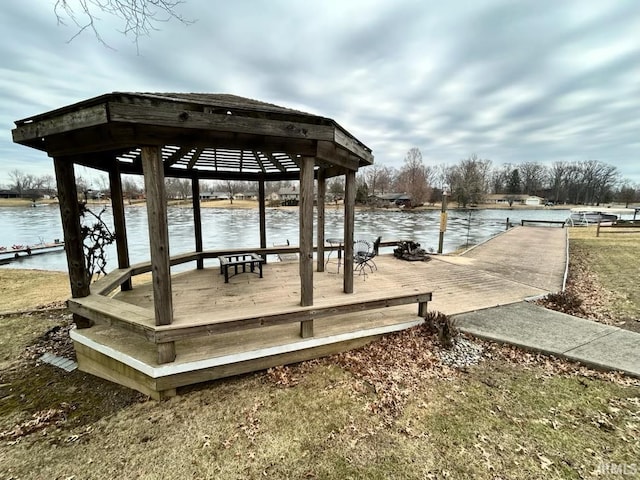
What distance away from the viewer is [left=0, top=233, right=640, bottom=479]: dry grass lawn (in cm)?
204

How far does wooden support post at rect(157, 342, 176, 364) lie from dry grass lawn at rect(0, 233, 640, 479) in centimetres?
42

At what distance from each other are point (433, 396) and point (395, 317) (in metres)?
1.37

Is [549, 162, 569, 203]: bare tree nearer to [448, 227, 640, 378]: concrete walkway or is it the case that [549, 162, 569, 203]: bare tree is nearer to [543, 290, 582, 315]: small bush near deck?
[543, 290, 582, 315]: small bush near deck

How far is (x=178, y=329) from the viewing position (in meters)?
2.70

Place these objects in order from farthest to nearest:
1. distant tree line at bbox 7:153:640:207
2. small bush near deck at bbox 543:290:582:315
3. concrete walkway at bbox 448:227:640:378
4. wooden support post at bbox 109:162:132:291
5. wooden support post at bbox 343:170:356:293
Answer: distant tree line at bbox 7:153:640:207
small bush near deck at bbox 543:290:582:315
wooden support post at bbox 109:162:132:291
wooden support post at bbox 343:170:356:293
concrete walkway at bbox 448:227:640:378

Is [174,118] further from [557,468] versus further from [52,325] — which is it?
[52,325]

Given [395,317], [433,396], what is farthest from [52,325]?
[433,396]

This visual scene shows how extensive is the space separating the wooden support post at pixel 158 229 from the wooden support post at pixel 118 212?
2.24 meters

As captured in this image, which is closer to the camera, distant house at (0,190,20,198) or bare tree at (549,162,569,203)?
distant house at (0,190,20,198)

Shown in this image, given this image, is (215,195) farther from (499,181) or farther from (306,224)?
(306,224)

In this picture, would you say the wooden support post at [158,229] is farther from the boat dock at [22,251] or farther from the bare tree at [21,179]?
the bare tree at [21,179]

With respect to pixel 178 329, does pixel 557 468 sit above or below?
below

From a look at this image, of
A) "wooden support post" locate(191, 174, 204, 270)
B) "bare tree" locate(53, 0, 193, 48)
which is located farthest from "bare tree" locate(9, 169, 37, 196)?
"bare tree" locate(53, 0, 193, 48)

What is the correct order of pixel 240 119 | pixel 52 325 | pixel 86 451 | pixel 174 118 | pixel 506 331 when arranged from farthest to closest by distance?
1. pixel 52 325
2. pixel 506 331
3. pixel 240 119
4. pixel 174 118
5. pixel 86 451
